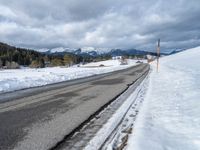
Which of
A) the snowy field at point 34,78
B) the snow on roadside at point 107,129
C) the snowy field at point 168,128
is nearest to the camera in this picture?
the snowy field at point 168,128

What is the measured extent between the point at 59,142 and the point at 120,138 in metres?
1.28

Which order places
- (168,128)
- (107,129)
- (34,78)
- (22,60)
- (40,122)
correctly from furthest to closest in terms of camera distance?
(22,60), (34,78), (40,122), (107,129), (168,128)

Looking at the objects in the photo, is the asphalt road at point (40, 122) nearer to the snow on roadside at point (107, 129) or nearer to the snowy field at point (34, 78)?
the snow on roadside at point (107, 129)

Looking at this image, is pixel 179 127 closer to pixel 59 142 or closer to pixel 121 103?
pixel 59 142

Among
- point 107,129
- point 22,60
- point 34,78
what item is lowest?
point 34,78

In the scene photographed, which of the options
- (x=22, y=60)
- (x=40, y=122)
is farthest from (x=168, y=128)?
(x=22, y=60)

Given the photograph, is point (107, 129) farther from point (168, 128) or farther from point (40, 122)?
point (40, 122)

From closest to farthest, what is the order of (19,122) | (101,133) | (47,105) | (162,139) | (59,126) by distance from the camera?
(162,139)
(101,133)
(59,126)
(19,122)
(47,105)

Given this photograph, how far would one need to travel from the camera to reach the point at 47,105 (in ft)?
30.0

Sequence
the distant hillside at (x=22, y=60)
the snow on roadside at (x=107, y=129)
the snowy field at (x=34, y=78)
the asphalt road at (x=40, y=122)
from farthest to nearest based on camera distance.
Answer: the distant hillside at (x=22, y=60) < the snowy field at (x=34, y=78) < the asphalt road at (x=40, y=122) < the snow on roadside at (x=107, y=129)

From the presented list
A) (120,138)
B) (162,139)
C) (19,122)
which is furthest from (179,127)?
(19,122)

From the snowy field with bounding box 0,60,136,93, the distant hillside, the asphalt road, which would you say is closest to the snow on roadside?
the asphalt road

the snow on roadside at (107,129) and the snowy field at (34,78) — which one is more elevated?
the snow on roadside at (107,129)

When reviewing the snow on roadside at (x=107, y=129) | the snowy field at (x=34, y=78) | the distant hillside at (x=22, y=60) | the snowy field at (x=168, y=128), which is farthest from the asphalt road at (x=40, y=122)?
the distant hillside at (x=22, y=60)
